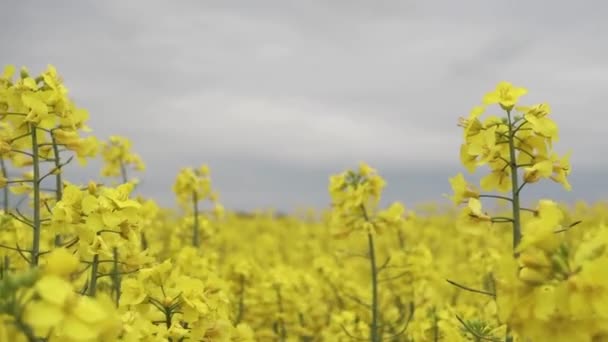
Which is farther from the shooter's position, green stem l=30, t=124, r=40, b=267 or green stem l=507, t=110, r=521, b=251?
green stem l=30, t=124, r=40, b=267

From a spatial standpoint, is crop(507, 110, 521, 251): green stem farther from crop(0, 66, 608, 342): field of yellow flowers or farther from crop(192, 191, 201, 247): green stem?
crop(192, 191, 201, 247): green stem

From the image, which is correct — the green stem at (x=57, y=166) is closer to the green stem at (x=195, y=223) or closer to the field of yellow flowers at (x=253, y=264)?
the field of yellow flowers at (x=253, y=264)

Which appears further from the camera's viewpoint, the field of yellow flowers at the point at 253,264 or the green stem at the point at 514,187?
the green stem at the point at 514,187

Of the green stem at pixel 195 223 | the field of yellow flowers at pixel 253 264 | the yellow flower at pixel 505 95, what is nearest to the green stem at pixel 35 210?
the field of yellow flowers at pixel 253 264

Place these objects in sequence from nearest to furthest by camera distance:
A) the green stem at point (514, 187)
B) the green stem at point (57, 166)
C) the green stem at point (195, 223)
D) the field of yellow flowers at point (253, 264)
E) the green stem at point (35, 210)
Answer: the field of yellow flowers at point (253, 264)
the green stem at point (514, 187)
the green stem at point (35, 210)
the green stem at point (57, 166)
the green stem at point (195, 223)

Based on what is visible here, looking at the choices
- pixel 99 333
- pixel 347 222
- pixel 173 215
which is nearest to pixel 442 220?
pixel 173 215

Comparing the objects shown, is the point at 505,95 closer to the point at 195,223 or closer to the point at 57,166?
the point at 57,166

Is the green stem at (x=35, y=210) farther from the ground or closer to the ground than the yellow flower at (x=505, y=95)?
closer to the ground

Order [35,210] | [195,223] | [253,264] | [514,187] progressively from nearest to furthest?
[514,187] → [35,210] → [253,264] → [195,223]

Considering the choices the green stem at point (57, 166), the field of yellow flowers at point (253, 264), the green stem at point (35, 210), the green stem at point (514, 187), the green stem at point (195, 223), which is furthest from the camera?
the green stem at point (195, 223)

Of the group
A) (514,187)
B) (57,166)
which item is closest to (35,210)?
(57,166)

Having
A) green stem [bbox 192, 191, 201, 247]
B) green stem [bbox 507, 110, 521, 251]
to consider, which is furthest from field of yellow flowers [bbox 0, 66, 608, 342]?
green stem [bbox 192, 191, 201, 247]

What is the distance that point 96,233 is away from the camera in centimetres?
318

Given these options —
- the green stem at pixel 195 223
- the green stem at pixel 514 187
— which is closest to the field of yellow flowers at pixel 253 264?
the green stem at pixel 514 187
